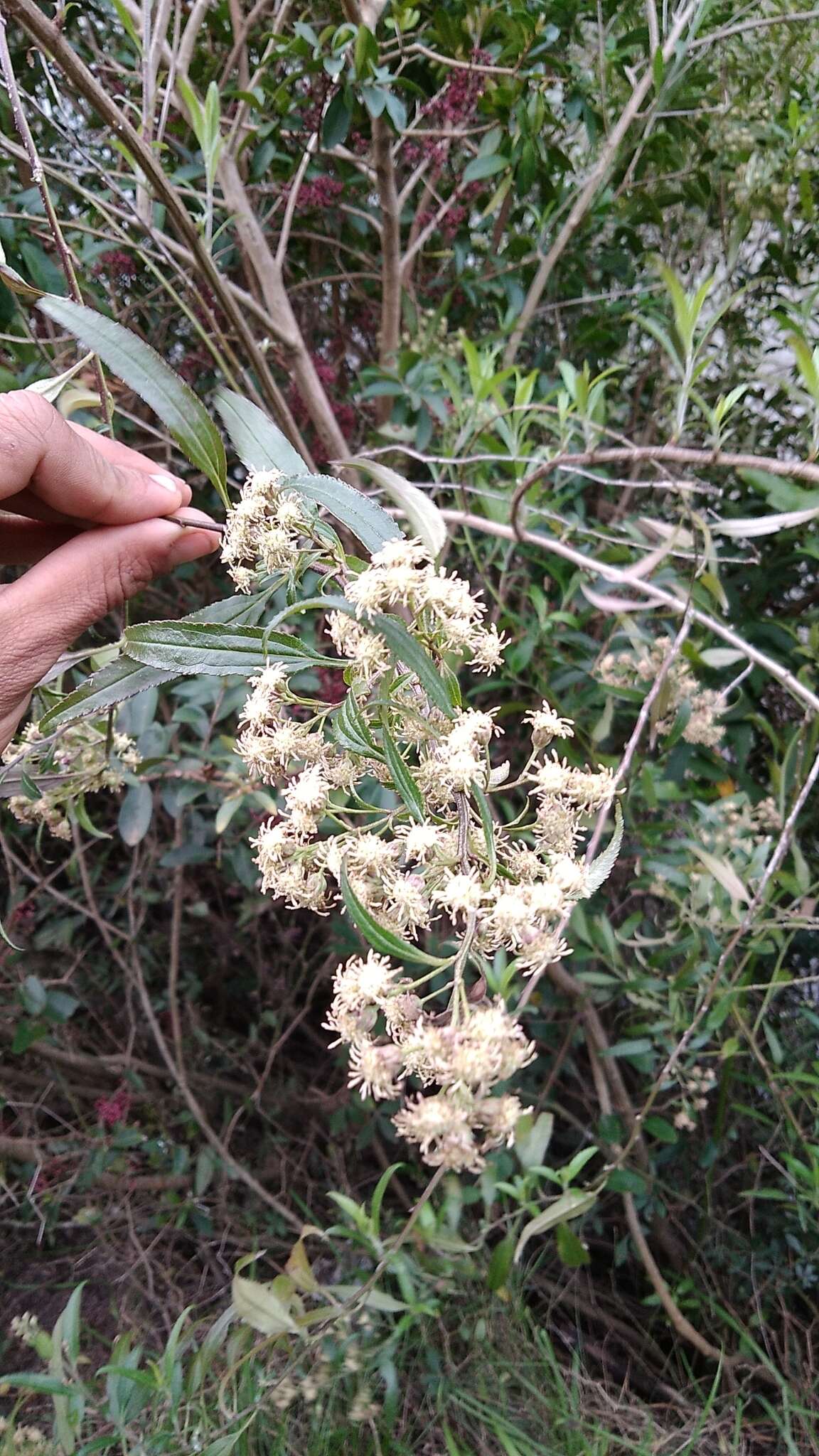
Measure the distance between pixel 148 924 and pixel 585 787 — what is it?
161cm

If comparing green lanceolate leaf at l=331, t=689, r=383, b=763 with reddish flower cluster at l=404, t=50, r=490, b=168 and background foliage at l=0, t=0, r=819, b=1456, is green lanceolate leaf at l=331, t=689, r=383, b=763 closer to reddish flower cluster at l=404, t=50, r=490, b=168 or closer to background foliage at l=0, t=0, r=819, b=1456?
background foliage at l=0, t=0, r=819, b=1456

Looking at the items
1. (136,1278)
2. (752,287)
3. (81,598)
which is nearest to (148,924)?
(136,1278)

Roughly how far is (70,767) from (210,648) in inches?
19.3

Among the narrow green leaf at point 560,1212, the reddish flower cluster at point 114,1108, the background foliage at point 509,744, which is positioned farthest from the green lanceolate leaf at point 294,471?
the reddish flower cluster at point 114,1108

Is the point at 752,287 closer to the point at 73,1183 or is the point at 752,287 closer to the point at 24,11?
the point at 24,11

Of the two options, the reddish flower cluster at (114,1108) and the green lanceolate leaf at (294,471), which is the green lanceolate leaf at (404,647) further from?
the reddish flower cluster at (114,1108)

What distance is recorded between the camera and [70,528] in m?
0.67

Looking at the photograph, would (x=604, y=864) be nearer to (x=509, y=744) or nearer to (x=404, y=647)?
(x=404, y=647)

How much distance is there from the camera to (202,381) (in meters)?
1.57

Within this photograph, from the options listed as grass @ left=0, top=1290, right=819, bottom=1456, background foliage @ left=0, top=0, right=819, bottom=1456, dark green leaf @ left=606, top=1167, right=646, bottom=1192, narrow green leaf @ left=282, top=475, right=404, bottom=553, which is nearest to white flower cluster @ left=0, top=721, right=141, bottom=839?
background foliage @ left=0, top=0, right=819, bottom=1456

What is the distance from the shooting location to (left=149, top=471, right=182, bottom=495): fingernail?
63 cm

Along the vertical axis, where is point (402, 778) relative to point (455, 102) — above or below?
below

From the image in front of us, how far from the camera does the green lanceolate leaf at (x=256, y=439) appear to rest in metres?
0.55

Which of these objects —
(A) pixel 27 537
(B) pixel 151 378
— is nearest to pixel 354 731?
(B) pixel 151 378
